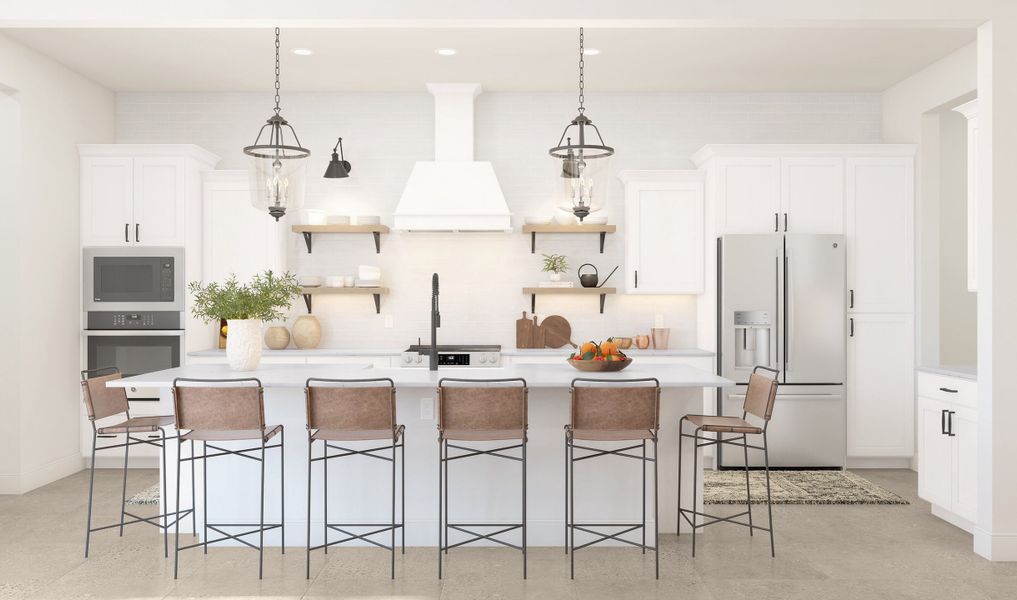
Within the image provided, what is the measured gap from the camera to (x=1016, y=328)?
13.1 feet

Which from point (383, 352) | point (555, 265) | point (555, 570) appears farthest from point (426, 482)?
point (555, 265)

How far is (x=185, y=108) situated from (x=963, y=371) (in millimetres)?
6477

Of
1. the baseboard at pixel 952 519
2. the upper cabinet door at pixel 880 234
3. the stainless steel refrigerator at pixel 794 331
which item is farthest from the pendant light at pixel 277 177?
the upper cabinet door at pixel 880 234

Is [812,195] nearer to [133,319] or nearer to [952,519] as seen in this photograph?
[952,519]

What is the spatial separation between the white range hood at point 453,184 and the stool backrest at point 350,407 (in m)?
2.69

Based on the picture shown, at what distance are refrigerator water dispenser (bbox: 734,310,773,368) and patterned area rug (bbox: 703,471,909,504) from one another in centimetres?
89

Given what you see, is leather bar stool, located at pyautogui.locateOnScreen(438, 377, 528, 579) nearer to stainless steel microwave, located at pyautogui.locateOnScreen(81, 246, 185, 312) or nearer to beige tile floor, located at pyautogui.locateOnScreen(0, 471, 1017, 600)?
beige tile floor, located at pyautogui.locateOnScreen(0, 471, 1017, 600)

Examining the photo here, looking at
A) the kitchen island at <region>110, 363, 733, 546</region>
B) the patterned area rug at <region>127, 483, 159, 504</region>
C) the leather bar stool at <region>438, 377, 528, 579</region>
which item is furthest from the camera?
the patterned area rug at <region>127, 483, 159, 504</region>

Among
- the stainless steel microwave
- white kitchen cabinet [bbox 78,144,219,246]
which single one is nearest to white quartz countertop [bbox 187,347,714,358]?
the stainless steel microwave

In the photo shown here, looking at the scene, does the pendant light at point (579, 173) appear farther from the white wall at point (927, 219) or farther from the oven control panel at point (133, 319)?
the oven control panel at point (133, 319)

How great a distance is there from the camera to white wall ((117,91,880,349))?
6.66 meters

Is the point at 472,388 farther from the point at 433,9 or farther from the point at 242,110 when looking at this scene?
the point at 242,110

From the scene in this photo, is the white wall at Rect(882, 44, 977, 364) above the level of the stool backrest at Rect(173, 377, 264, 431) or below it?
above

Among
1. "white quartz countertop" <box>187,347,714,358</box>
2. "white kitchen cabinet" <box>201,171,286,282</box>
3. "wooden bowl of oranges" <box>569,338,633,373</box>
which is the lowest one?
"white quartz countertop" <box>187,347,714,358</box>
